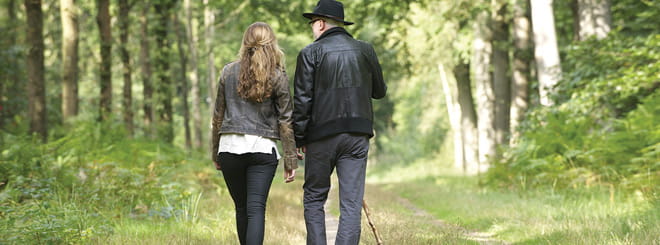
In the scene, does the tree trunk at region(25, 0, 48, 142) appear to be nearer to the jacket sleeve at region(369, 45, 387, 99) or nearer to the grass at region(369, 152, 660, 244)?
the grass at region(369, 152, 660, 244)

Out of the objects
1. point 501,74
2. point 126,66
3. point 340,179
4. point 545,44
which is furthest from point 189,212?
point 501,74

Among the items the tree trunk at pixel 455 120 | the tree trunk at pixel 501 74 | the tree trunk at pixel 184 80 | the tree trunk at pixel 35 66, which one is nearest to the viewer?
the tree trunk at pixel 35 66

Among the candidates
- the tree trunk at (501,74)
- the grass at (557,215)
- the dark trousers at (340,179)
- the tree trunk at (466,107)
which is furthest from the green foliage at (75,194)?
the tree trunk at (466,107)

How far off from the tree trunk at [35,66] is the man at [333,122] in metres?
9.66

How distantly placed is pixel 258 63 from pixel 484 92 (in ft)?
56.8

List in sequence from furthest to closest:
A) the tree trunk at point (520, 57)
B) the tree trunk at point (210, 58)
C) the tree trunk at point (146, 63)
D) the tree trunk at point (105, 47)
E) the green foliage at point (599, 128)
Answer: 1. the tree trunk at point (210, 58)
2. the tree trunk at point (146, 63)
3. the tree trunk at point (520, 57)
4. the tree trunk at point (105, 47)
5. the green foliage at point (599, 128)

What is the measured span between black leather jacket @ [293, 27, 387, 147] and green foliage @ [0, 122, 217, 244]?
241cm

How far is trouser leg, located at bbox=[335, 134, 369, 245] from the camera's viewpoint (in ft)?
16.9

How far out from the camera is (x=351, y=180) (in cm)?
523

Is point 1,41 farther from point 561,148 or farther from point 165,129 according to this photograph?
point 561,148

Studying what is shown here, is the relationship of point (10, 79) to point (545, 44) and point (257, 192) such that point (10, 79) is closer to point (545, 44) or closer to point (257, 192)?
point (545, 44)

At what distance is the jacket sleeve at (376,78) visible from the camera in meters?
5.42

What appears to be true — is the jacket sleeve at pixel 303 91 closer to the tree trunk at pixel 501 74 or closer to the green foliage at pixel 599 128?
the green foliage at pixel 599 128

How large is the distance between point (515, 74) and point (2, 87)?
16898 millimetres
